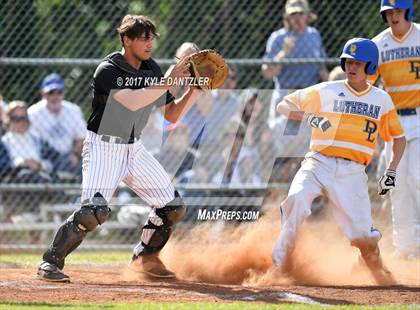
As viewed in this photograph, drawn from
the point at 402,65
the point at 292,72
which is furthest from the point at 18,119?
the point at 402,65

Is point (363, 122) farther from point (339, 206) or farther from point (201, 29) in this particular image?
point (201, 29)

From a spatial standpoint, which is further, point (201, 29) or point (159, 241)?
point (201, 29)

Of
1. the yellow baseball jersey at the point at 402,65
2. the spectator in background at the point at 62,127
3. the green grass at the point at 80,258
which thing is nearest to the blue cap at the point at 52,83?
the spectator in background at the point at 62,127

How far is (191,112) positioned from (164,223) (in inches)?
129

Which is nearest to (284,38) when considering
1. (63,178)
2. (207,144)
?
(207,144)

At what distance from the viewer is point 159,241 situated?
6.86 meters

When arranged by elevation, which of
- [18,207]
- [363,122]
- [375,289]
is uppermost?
[363,122]

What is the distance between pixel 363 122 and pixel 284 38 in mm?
2920

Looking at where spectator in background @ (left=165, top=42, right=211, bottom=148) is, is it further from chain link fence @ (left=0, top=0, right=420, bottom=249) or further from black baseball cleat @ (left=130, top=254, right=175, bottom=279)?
black baseball cleat @ (left=130, top=254, right=175, bottom=279)

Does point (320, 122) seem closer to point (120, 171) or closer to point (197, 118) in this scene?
point (120, 171)

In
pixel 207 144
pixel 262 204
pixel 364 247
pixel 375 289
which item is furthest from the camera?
pixel 207 144

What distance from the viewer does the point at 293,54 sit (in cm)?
966

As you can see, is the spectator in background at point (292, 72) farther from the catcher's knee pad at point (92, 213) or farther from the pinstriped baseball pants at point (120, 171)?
the catcher's knee pad at point (92, 213)

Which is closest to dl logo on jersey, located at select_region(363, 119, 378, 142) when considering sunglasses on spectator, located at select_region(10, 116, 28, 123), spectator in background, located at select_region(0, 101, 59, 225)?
spectator in background, located at select_region(0, 101, 59, 225)
